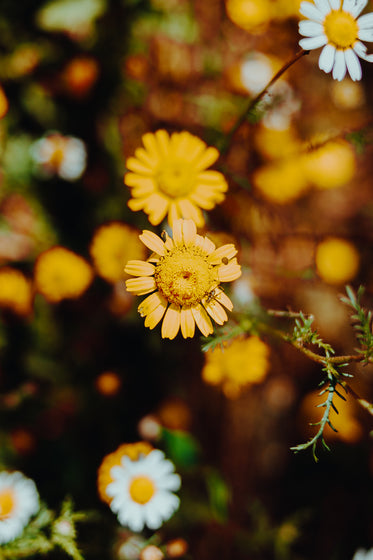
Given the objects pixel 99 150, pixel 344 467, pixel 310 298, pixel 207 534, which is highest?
pixel 99 150

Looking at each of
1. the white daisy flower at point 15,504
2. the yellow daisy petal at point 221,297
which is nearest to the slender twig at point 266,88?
the yellow daisy petal at point 221,297

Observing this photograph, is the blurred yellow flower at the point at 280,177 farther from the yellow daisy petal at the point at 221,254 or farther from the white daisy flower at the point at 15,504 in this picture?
the white daisy flower at the point at 15,504

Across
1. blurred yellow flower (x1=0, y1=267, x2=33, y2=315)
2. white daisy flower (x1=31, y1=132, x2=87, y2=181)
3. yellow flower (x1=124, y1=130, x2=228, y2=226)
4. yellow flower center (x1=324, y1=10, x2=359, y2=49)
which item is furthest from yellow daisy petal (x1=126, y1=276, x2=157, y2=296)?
white daisy flower (x1=31, y1=132, x2=87, y2=181)

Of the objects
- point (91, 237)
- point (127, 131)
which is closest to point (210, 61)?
point (127, 131)

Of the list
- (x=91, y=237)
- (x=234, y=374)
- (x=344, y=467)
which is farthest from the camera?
(x=344, y=467)

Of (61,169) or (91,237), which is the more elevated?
A: (61,169)

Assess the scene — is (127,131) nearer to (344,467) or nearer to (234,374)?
(234,374)

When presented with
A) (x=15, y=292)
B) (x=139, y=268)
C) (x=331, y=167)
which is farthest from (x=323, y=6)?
(x=15, y=292)
